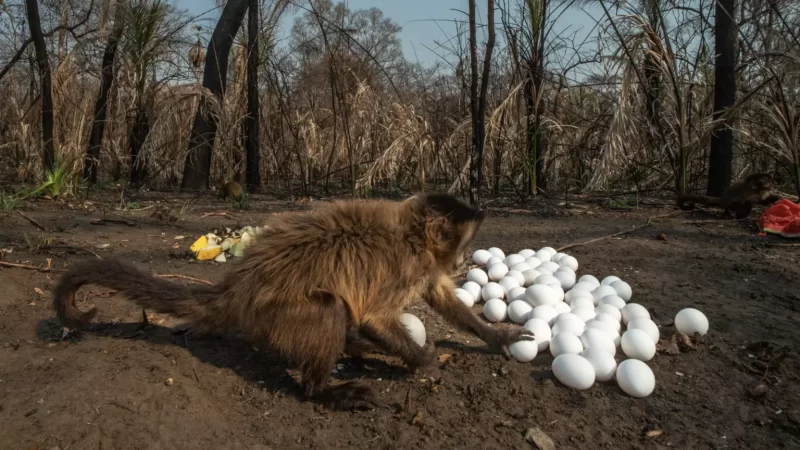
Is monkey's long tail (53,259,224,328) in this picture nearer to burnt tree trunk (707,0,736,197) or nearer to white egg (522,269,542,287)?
white egg (522,269,542,287)

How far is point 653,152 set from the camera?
29.3 ft

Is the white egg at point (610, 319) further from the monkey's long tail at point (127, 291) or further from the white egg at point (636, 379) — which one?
the monkey's long tail at point (127, 291)

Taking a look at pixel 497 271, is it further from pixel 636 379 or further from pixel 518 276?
pixel 636 379

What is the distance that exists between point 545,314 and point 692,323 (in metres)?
0.96

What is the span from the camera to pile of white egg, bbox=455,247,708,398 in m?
3.13

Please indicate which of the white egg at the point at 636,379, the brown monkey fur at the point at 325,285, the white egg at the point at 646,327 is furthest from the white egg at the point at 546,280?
the white egg at the point at 636,379

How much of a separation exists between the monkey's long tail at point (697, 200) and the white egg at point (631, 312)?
4.07m

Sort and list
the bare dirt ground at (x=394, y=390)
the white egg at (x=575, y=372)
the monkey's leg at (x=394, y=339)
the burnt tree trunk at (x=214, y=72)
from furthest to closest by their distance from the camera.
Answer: the burnt tree trunk at (x=214, y=72), the monkey's leg at (x=394, y=339), the white egg at (x=575, y=372), the bare dirt ground at (x=394, y=390)

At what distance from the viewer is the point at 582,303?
4.05 m

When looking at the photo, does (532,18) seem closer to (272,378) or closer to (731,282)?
(731,282)

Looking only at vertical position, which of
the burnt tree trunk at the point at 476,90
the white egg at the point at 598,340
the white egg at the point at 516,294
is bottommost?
the white egg at the point at 598,340

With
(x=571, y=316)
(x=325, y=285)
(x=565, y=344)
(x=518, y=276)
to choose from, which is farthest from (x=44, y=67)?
(x=565, y=344)

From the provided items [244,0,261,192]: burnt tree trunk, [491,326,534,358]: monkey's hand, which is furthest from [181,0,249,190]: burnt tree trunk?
[491,326,534,358]: monkey's hand

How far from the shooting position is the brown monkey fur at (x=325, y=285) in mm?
2961
